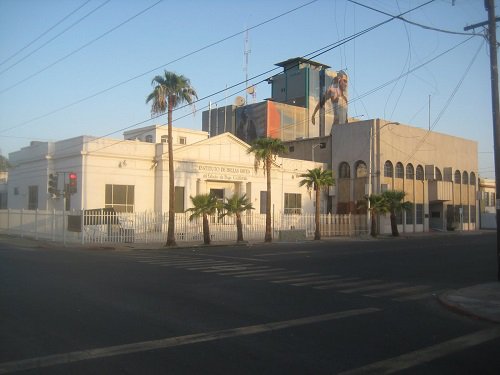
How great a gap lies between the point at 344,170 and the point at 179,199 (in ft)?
66.8

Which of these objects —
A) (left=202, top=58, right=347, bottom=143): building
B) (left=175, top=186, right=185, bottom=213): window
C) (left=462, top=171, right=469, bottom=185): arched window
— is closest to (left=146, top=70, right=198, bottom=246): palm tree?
(left=175, top=186, right=185, bottom=213): window

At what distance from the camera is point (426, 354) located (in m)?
7.00

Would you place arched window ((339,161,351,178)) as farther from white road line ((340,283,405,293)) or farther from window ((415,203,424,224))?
white road line ((340,283,405,293))

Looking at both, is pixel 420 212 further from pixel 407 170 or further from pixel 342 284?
pixel 342 284

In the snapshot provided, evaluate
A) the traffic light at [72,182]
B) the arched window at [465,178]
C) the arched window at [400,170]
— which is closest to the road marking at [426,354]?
the traffic light at [72,182]

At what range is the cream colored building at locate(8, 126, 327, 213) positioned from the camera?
33625mm

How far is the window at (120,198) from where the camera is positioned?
34.2m

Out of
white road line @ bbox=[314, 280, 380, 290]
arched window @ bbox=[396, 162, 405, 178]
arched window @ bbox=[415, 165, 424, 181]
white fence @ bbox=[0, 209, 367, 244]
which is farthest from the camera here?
arched window @ bbox=[415, 165, 424, 181]

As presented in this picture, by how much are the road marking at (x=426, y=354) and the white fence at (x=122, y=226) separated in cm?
2429

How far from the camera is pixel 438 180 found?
54281mm

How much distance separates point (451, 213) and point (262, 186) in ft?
89.5

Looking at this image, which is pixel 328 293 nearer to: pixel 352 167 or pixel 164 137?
pixel 164 137

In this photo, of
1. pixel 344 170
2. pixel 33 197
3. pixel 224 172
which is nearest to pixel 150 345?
pixel 224 172

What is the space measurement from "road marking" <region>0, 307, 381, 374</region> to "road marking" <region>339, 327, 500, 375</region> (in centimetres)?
218
